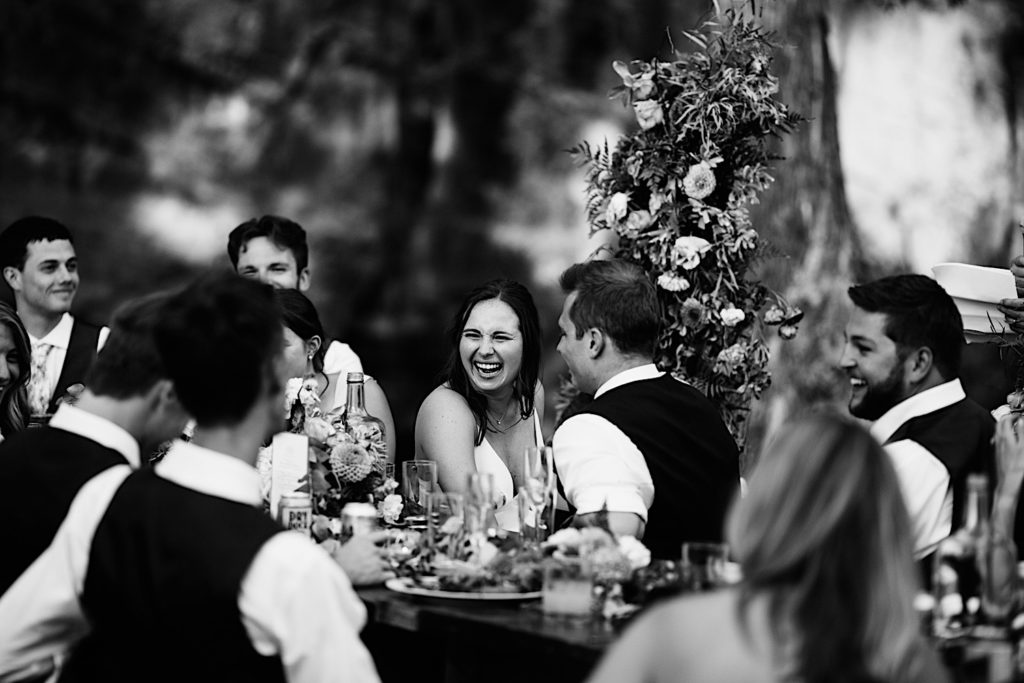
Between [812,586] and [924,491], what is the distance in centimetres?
135

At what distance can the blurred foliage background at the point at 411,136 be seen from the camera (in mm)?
8148

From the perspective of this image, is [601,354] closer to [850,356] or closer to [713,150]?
[850,356]

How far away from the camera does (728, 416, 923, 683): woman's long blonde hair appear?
188cm

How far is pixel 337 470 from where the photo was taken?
142 inches

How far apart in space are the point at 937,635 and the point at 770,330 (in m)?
4.89

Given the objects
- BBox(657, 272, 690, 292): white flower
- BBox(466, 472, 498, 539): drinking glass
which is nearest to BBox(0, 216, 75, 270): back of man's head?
BBox(657, 272, 690, 292): white flower

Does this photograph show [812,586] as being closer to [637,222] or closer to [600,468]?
[600,468]

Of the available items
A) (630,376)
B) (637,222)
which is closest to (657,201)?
(637,222)

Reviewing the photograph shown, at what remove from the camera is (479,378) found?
4383 mm

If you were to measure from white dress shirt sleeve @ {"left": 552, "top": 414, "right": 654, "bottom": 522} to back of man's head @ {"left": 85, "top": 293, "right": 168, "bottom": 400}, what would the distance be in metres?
1.13

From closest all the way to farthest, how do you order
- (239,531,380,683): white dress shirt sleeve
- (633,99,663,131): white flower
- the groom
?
(239,531,380,683): white dress shirt sleeve < the groom < (633,99,663,131): white flower

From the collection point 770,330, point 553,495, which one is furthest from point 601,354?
point 770,330

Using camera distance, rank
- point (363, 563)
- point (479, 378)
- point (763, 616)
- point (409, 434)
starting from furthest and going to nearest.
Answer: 1. point (409, 434)
2. point (479, 378)
3. point (363, 563)
4. point (763, 616)

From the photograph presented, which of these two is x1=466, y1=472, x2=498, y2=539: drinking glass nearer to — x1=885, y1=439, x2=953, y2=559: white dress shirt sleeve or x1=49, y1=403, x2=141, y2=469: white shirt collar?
x1=49, y1=403, x2=141, y2=469: white shirt collar
